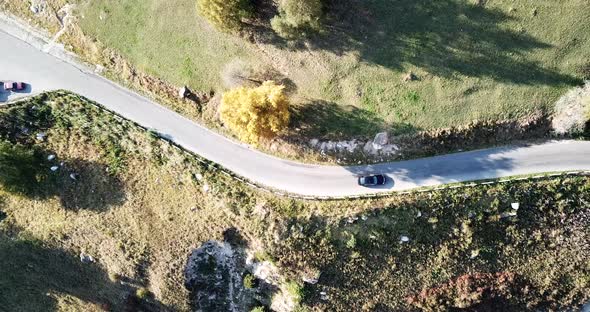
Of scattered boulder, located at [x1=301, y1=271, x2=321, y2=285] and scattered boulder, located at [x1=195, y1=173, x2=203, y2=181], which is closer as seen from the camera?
scattered boulder, located at [x1=301, y1=271, x2=321, y2=285]

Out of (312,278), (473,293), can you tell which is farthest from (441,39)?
(312,278)

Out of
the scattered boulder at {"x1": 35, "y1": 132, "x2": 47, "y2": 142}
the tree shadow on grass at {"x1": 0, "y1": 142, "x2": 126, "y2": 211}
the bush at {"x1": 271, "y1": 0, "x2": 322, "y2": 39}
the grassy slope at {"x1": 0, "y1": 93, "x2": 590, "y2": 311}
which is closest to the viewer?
the bush at {"x1": 271, "y1": 0, "x2": 322, "y2": 39}

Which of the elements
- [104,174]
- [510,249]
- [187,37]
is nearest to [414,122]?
[510,249]

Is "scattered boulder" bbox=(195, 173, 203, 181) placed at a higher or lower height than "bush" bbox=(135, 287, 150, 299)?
higher

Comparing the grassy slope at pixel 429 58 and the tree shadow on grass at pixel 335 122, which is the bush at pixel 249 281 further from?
the grassy slope at pixel 429 58

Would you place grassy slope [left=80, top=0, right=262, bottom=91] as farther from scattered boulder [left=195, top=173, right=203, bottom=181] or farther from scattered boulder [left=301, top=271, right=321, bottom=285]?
scattered boulder [left=301, top=271, right=321, bottom=285]

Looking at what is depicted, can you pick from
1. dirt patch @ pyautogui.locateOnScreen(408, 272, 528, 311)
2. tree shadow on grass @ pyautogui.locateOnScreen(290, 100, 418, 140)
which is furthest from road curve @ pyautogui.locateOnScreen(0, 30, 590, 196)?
dirt patch @ pyautogui.locateOnScreen(408, 272, 528, 311)

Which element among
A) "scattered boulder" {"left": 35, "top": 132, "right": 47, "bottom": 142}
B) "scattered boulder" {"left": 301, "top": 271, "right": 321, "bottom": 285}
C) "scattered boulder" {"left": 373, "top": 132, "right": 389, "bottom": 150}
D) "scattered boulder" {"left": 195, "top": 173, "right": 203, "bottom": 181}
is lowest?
"scattered boulder" {"left": 301, "top": 271, "right": 321, "bottom": 285}
